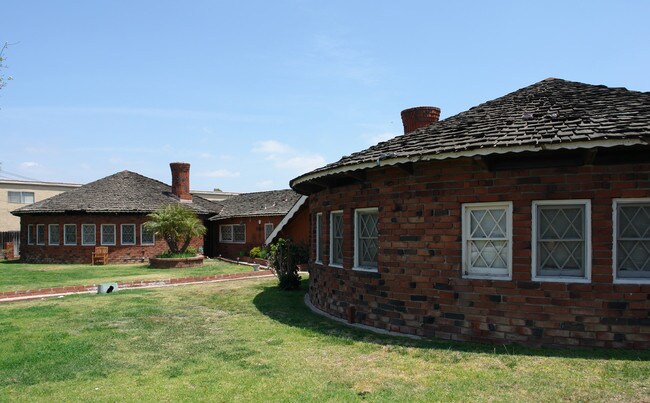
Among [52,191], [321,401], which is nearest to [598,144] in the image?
[321,401]

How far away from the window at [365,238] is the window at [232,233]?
21859 mm

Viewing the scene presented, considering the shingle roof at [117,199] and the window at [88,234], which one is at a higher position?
the shingle roof at [117,199]

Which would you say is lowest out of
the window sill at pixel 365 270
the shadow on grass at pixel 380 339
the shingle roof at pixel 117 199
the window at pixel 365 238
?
the shadow on grass at pixel 380 339

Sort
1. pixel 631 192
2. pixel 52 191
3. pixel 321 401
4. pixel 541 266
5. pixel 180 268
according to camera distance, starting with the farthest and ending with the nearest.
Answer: pixel 52 191
pixel 180 268
pixel 541 266
pixel 631 192
pixel 321 401

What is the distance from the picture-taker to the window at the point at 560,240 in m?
7.83

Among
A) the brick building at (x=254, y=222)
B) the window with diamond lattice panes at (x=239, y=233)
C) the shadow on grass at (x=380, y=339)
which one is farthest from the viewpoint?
the window with diamond lattice panes at (x=239, y=233)

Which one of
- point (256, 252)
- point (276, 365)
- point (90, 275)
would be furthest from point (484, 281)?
point (256, 252)

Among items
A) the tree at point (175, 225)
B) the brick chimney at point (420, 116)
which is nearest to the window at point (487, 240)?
the brick chimney at point (420, 116)

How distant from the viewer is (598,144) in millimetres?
7180

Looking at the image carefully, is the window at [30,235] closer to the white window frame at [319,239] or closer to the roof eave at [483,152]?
the white window frame at [319,239]

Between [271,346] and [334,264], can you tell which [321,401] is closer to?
[271,346]

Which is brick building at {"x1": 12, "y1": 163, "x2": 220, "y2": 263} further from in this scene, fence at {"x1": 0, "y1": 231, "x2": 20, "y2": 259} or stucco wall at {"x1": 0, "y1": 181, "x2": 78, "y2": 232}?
stucco wall at {"x1": 0, "y1": 181, "x2": 78, "y2": 232}

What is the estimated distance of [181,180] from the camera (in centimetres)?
3522

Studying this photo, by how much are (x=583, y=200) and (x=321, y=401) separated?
476 centimetres
